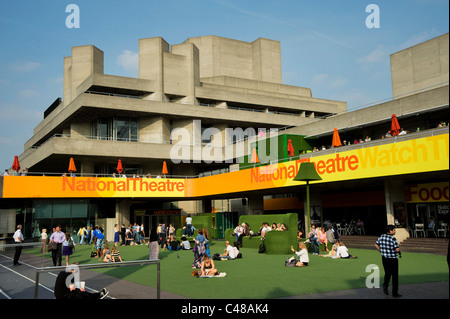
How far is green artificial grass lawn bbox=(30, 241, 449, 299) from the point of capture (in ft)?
33.2

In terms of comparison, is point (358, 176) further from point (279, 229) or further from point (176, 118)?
point (176, 118)

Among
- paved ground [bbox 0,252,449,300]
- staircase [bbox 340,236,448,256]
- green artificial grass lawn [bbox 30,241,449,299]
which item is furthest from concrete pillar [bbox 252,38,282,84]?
paved ground [bbox 0,252,449,300]

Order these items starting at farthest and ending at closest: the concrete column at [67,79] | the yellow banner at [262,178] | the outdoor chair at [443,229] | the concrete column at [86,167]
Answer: the concrete column at [67,79], the concrete column at [86,167], the outdoor chair at [443,229], the yellow banner at [262,178]

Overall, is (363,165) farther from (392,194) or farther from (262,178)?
(262,178)

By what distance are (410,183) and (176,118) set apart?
28673 mm

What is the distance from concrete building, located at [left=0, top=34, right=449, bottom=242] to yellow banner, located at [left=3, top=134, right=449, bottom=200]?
1700 mm

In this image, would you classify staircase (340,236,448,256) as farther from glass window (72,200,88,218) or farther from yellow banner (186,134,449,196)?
glass window (72,200,88,218)

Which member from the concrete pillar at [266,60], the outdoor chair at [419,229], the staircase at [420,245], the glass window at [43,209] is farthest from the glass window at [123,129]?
the outdoor chair at [419,229]

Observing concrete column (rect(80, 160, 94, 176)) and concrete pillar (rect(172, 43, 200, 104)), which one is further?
concrete pillar (rect(172, 43, 200, 104))

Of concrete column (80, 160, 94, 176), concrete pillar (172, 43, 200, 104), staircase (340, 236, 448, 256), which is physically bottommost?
staircase (340, 236, 448, 256)

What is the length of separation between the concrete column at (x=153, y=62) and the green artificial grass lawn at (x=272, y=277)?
32388 mm

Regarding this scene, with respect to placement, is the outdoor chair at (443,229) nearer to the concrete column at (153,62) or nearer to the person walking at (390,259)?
the person walking at (390,259)

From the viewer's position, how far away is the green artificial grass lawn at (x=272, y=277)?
33.2 feet

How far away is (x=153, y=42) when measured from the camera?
154 feet
